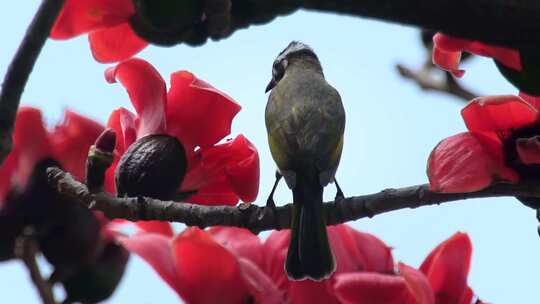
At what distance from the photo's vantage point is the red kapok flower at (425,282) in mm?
1122

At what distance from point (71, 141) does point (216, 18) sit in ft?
2.09

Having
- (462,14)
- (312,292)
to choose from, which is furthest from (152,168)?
(462,14)

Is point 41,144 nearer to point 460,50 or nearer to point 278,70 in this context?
point 460,50

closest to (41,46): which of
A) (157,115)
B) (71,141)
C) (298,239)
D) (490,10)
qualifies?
(490,10)

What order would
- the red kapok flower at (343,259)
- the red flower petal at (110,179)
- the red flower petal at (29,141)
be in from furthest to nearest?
the red flower petal at (110,179) → the red flower petal at (29,141) → the red kapok flower at (343,259)

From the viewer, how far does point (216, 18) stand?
937 mm

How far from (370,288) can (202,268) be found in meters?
0.21

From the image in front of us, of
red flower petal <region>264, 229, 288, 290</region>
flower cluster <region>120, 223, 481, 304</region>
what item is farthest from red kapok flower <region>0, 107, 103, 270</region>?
red flower petal <region>264, 229, 288, 290</region>

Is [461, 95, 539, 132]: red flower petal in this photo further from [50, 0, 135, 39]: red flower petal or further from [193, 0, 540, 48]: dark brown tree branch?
[193, 0, 540, 48]: dark brown tree branch

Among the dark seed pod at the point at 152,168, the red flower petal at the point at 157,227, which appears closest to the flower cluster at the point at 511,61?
the red flower petal at the point at 157,227

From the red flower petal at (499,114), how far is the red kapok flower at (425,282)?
6.1 inches

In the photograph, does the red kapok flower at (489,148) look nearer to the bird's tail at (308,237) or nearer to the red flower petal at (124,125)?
the bird's tail at (308,237)

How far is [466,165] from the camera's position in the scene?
4.32 feet

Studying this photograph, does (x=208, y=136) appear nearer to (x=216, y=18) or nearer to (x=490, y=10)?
(x=216, y=18)
